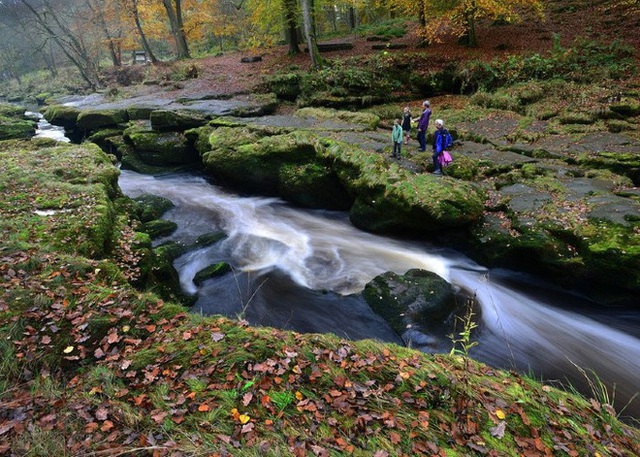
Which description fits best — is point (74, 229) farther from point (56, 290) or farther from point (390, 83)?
point (390, 83)

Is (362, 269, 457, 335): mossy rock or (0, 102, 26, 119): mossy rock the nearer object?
(362, 269, 457, 335): mossy rock

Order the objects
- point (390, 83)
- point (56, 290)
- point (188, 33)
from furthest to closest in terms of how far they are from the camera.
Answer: point (188, 33) → point (390, 83) → point (56, 290)

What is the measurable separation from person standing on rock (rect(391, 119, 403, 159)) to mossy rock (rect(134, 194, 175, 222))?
7.47 meters

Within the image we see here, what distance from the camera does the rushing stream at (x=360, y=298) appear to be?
20.8ft

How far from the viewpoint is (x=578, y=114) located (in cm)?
1309

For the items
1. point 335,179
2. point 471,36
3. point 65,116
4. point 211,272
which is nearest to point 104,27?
point 65,116

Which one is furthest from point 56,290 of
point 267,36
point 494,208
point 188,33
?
point 188,33

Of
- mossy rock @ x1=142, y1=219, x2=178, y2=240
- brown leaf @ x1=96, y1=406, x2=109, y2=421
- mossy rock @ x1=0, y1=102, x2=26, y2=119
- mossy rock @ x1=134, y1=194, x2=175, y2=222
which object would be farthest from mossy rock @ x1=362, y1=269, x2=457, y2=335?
mossy rock @ x1=0, y1=102, x2=26, y2=119

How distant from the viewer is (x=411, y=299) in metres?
6.92

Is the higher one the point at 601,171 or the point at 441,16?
the point at 441,16

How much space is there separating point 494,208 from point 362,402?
6913 millimetres

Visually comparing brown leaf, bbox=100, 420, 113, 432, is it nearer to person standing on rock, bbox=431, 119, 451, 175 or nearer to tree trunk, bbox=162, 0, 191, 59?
person standing on rock, bbox=431, 119, 451, 175

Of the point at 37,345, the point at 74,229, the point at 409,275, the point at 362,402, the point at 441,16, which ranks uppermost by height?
the point at 441,16

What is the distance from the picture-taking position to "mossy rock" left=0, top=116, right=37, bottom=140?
18533 millimetres
